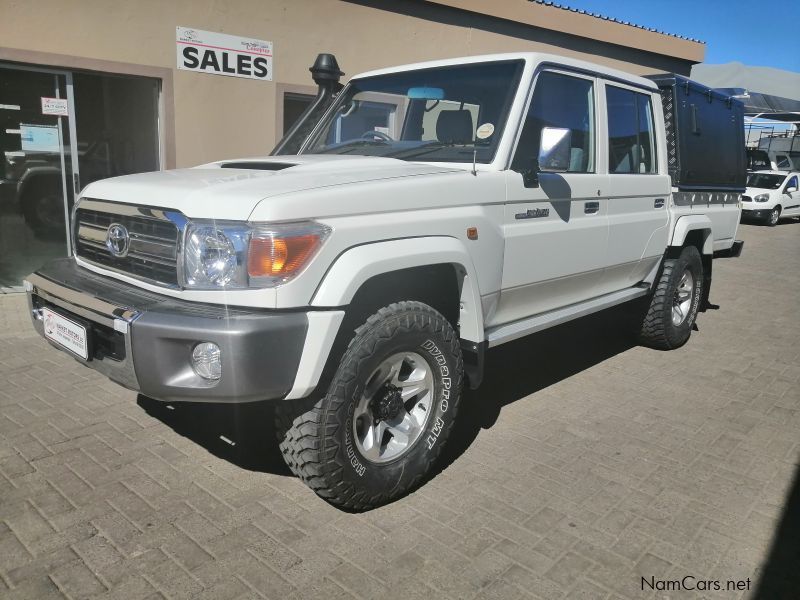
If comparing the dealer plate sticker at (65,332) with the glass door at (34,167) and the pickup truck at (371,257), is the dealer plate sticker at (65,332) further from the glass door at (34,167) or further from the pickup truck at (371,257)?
the glass door at (34,167)

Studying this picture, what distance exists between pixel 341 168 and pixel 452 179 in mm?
549

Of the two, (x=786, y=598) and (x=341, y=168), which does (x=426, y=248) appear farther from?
(x=786, y=598)

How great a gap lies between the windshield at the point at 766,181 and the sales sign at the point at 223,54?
54.0 feet

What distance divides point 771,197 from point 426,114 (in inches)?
696

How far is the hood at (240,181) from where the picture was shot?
2.48m

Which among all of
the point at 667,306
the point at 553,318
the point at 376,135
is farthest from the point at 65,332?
the point at 667,306

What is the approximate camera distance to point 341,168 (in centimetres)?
307

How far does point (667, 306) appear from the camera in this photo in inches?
207

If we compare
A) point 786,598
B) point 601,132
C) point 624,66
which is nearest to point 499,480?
point 786,598

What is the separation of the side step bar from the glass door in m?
5.54

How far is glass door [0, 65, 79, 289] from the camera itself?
6.50 m

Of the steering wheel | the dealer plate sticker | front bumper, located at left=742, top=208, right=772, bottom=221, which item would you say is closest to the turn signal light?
the dealer plate sticker
